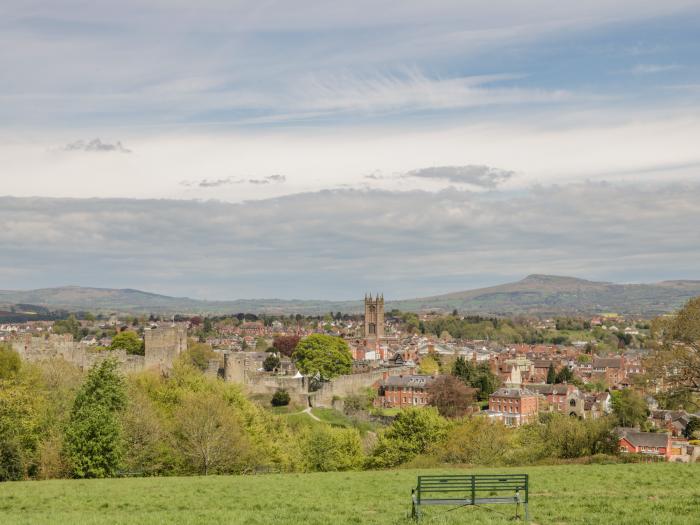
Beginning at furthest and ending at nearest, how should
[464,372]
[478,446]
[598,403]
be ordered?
1. [464,372]
2. [598,403]
3. [478,446]

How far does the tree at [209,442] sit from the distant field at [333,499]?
595 centimetres

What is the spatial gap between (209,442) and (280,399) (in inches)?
1384

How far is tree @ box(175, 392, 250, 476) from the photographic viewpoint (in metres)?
29.6

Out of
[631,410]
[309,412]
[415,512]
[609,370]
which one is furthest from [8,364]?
[609,370]

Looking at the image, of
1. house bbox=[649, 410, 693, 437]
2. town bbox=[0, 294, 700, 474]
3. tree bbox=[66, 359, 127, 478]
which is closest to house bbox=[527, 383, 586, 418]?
town bbox=[0, 294, 700, 474]

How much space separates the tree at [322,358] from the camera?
87375 millimetres

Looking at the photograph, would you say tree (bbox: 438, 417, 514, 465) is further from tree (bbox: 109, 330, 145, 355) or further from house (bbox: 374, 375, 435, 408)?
tree (bbox: 109, 330, 145, 355)

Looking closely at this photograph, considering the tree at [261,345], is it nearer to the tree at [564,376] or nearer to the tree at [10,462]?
the tree at [564,376]

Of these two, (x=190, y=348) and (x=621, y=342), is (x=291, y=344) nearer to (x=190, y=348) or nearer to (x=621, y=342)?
(x=190, y=348)

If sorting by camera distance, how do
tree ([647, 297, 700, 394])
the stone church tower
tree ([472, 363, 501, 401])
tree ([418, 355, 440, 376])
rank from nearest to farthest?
tree ([647, 297, 700, 394]) < tree ([472, 363, 501, 401]) < tree ([418, 355, 440, 376]) < the stone church tower

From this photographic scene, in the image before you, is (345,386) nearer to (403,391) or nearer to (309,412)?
(403,391)

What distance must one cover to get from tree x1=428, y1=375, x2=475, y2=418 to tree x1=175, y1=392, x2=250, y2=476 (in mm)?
35442

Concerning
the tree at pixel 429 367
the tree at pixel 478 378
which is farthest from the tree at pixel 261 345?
the tree at pixel 478 378

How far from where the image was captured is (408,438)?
125ft
